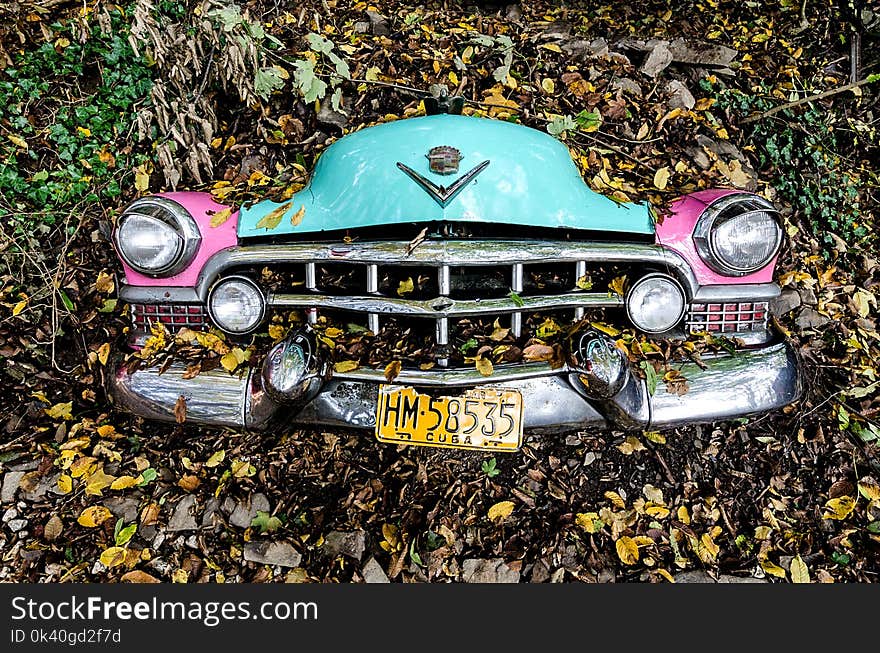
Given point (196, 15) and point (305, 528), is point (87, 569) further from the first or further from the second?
point (196, 15)

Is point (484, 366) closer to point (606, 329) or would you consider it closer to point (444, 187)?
point (606, 329)

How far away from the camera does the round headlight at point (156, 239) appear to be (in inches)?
81.5

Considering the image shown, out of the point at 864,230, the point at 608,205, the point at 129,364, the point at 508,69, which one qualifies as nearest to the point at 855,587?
the point at 608,205

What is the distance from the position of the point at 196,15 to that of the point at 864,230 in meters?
3.91

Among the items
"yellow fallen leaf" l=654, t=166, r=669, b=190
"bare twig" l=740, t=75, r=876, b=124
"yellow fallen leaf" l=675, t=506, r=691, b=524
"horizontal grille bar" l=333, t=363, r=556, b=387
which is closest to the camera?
"horizontal grille bar" l=333, t=363, r=556, b=387

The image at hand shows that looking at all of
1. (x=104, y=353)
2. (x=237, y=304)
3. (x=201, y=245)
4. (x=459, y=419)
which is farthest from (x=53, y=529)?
(x=459, y=419)

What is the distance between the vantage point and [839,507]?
7.37ft

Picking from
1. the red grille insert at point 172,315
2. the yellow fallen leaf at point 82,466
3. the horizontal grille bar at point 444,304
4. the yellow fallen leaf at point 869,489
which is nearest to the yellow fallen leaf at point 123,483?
the yellow fallen leaf at point 82,466

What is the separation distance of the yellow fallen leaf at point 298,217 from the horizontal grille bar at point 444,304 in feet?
0.86

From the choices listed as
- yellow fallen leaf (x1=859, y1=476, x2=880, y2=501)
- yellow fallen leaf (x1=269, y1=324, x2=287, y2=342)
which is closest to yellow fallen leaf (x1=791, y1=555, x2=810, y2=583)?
yellow fallen leaf (x1=859, y1=476, x2=880, y2=501)

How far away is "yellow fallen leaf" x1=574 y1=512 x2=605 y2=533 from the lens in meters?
2.15

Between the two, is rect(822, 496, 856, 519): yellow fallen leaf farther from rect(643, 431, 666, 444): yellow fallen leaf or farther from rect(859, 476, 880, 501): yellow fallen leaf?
rect(643, 431, 666, 444): yellow fallen leaf

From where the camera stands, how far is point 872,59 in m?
4.04

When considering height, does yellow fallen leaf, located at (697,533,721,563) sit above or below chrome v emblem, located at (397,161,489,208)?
below
